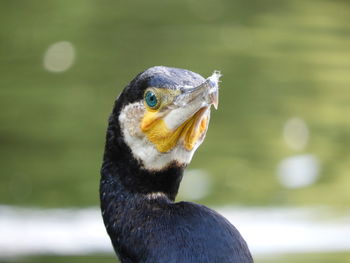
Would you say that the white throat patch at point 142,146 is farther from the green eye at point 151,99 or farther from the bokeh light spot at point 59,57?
the bokeh light spot at point 59,57

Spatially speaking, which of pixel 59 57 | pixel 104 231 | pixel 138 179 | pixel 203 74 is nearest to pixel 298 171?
pixel 104 231

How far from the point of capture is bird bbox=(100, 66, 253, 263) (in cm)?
267

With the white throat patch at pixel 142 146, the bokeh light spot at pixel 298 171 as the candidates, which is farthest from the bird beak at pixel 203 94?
the bokeh light spot at pixel 298 171

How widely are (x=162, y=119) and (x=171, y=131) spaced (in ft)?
0.16

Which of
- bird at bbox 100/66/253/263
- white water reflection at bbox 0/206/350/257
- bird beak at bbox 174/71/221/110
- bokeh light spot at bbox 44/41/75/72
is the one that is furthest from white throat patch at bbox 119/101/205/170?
bokeh light spot at bbox 44/41/75/72

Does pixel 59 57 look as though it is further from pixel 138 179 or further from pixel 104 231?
pixel 138 179

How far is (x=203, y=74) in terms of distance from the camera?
8148 millimetres

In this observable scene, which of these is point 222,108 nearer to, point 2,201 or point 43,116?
point 43,116

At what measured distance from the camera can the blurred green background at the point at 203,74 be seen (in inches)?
246

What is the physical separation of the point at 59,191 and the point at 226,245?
3.55 m

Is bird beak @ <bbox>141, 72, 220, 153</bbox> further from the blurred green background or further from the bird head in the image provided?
the blurred green background

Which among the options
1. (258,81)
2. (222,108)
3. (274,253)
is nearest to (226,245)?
(274,253)

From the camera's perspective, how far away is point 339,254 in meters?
5.31

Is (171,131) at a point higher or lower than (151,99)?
lower
